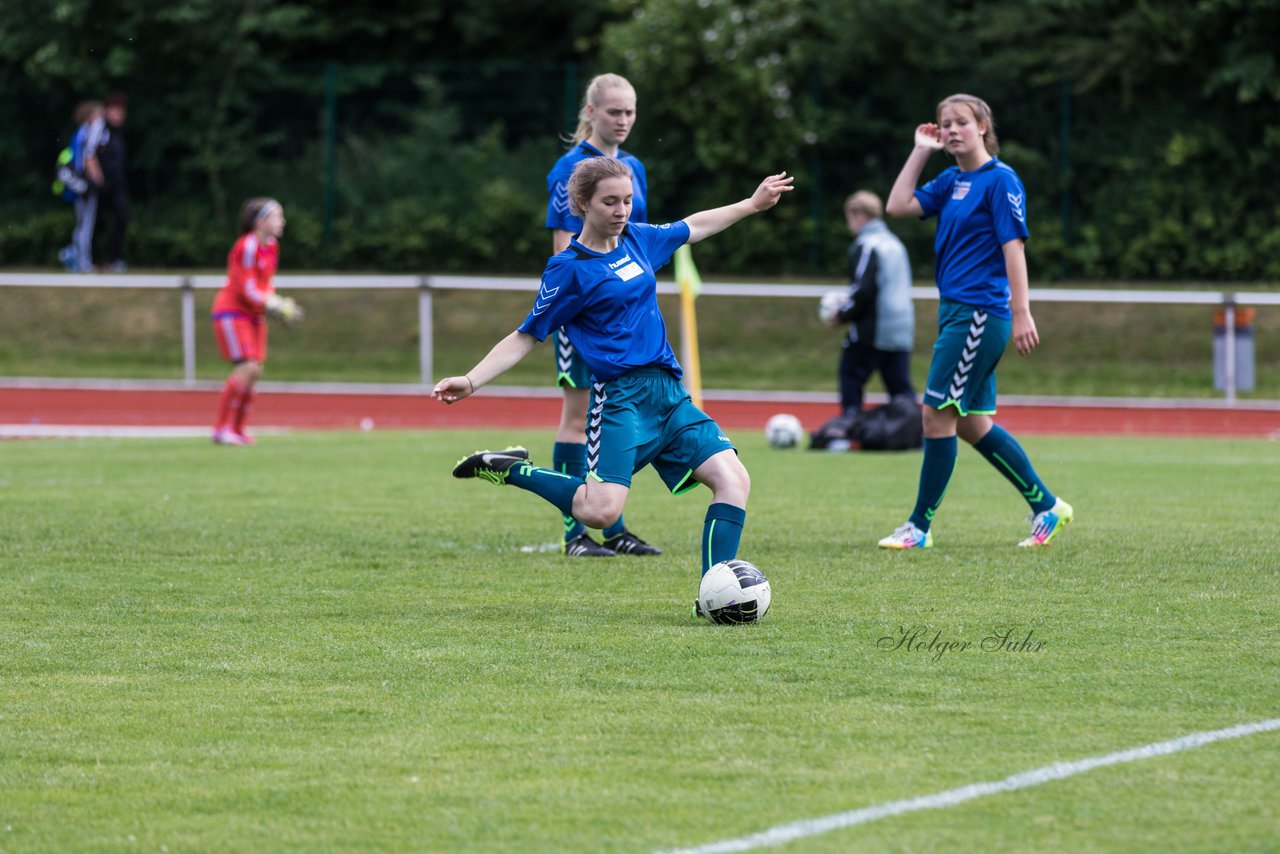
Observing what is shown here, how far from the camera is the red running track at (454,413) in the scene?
17.9m

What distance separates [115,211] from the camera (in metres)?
25.9

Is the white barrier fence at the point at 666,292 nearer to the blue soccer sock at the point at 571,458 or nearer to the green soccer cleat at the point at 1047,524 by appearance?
the green soccer cleat at the point at 1047,524

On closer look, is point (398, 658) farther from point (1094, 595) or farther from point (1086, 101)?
point (1086, 101)

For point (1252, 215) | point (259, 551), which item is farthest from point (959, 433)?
point (1252, 215)

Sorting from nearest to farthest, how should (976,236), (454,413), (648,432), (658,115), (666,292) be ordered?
(648,432), (976,236), (454,413), (666,292), (658,115)

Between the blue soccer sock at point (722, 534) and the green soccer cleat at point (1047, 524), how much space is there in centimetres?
223

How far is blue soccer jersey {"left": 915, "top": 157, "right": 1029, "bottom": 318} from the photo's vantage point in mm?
7938

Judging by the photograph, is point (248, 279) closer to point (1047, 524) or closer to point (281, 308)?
point (281, 308)

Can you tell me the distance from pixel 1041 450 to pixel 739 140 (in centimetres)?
1146

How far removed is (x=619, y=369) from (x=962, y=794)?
288cm

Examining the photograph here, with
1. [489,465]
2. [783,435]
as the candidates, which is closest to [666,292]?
[783,435]

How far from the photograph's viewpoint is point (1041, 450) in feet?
47.1
